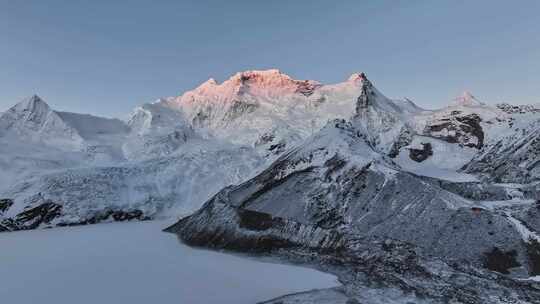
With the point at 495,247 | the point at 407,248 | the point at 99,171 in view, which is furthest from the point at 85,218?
the point at 495,247

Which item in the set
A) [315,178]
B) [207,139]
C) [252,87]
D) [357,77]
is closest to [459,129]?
[357,77]

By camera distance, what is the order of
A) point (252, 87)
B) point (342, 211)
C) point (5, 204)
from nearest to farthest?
point (342, 211) → point (5, 204) → point (252, 87)

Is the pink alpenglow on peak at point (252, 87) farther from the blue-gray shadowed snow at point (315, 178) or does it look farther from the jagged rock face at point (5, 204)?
the jagged rock face at point (5, 204)

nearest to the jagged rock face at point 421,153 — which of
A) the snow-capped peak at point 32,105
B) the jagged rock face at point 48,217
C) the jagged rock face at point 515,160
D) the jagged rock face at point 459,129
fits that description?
the jagged rock face at point 459,129

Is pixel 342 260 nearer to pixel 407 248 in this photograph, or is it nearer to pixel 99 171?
pixel 407 248

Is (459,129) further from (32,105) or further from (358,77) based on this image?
(32,105)

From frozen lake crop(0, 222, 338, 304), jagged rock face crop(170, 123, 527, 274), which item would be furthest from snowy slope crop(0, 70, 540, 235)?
frozen lake crop(0, 222, 338, 304)
